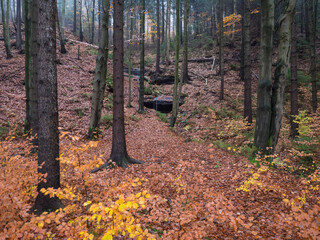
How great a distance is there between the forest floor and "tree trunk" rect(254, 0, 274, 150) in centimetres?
116

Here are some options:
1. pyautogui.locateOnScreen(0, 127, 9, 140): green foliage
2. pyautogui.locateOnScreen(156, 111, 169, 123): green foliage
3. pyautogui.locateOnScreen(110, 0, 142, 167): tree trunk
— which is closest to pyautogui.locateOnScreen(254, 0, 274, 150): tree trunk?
pyautogui.locateOnScreen(110, 0, 142, 167): tree trunk

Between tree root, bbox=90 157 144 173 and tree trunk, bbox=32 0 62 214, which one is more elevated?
tree trunk, bbox=32 0 62 214

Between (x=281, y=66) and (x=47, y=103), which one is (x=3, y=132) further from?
(x=281, y=66)

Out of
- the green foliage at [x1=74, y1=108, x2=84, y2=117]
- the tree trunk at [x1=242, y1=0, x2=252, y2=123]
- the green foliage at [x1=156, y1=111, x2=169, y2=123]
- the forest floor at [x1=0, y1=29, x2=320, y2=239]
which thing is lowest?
the forest floor at [x1=0, y1=29, x2=320, y2=239]

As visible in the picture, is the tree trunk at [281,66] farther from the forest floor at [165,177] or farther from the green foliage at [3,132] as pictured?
the green foliage at [3,132]

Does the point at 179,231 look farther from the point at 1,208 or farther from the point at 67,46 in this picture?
the point at 67,46

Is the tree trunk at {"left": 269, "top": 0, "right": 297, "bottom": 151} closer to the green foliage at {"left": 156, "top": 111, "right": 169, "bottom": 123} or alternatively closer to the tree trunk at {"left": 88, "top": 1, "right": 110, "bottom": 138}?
the tree trunk at {"left": 88, "top": 1, "right": 110, "bottom": 138}

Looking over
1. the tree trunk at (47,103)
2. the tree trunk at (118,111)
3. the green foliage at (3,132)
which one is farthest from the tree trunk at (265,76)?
the green foliage at (3,132)

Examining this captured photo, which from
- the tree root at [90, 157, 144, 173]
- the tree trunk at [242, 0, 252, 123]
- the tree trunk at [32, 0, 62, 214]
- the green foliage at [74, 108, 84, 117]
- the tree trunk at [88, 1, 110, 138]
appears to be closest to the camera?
the tree trunk at [32, 0, 62, 214]

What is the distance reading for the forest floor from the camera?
3352mm

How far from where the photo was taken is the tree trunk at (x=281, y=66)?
5.96 m

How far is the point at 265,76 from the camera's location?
246 inches

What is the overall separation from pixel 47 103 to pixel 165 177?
384cm

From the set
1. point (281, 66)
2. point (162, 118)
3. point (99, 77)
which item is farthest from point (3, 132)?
point (281, 66)
